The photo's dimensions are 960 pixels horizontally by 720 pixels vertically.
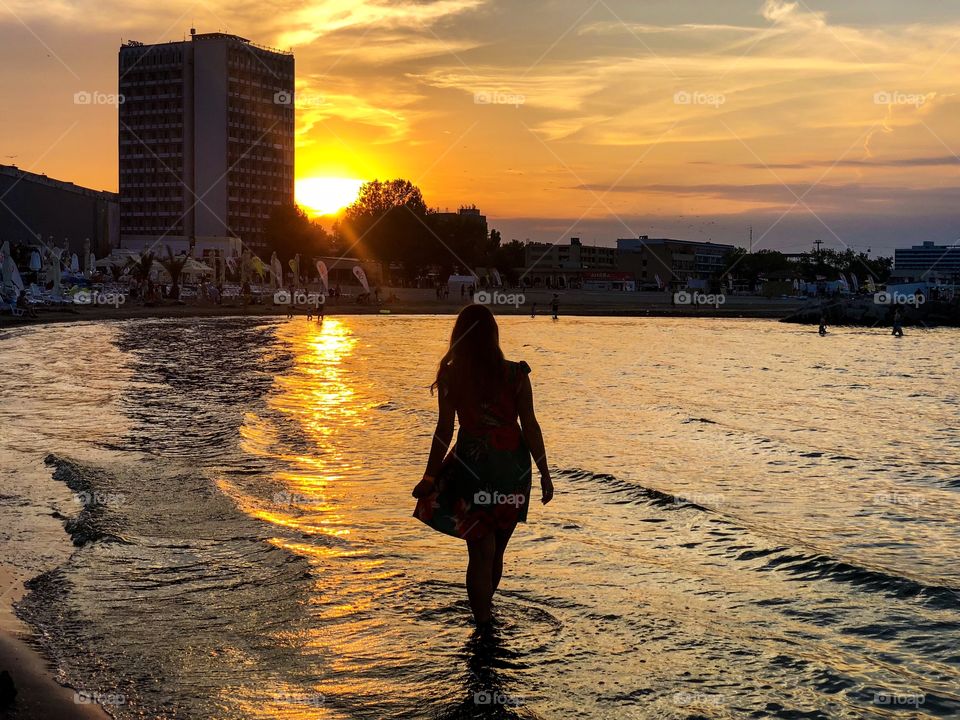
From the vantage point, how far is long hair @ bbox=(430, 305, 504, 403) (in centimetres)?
566

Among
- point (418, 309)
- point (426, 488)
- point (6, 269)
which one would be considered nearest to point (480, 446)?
point (426, 488)

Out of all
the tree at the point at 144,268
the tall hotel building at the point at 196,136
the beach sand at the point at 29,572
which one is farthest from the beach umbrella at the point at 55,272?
the tall hotel building at the point at 196,136

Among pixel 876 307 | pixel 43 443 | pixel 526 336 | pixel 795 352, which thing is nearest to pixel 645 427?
pixel 43 443

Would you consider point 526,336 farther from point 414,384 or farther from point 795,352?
point 414,384

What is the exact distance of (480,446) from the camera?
19.1 ft

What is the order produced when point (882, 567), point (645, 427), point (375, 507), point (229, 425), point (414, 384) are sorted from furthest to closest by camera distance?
point (414, 384) < point (645, 427) < point (229, 425) < point (375, 507) < point (882, 567)

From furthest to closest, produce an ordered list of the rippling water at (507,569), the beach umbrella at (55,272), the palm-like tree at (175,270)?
the palm-like tree at (175,270) < the beach umbrella at (55,272) < the rippling water at (507,569)

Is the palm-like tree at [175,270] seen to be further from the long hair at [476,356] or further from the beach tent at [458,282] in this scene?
the long hair at [476,356]

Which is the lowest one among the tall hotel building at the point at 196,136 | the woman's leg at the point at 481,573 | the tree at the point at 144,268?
the woman's leg at the point at 481,573

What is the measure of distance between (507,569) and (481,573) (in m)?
1.96

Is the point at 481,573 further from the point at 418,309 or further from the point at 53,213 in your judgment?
the point at 53,213

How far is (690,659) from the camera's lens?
599 cm

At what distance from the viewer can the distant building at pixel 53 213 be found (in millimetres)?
93500

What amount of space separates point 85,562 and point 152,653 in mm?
2380
